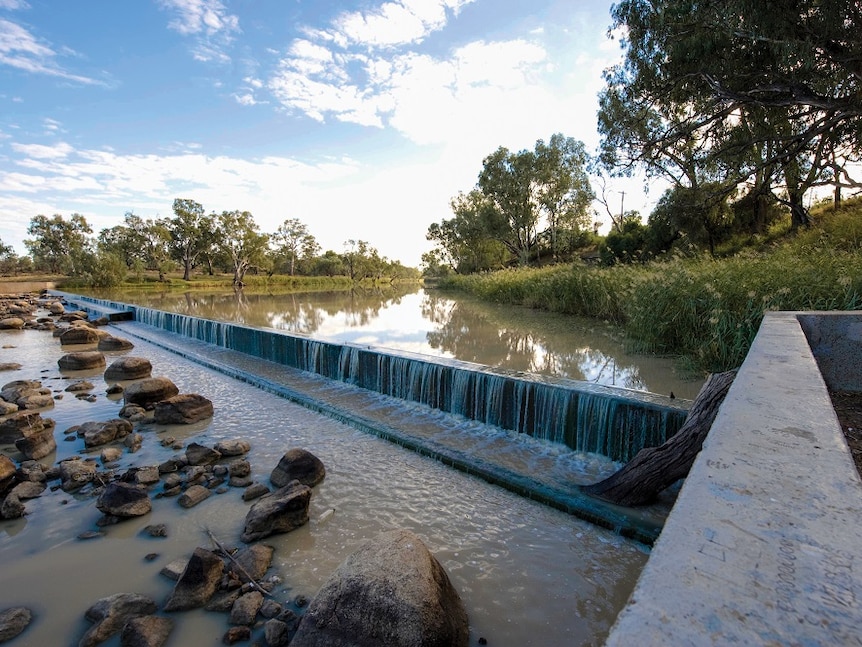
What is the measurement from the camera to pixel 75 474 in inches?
172

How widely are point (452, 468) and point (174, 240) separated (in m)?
58.8

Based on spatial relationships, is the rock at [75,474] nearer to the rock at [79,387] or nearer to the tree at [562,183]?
the rock at [79,387]

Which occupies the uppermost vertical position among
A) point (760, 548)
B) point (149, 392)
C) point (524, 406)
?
point (760, 548)

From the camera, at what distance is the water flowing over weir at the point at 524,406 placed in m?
4.36

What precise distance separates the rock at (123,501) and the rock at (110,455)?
1.15 m

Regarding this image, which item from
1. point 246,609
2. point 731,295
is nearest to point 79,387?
point 246,609

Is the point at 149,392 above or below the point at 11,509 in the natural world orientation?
above

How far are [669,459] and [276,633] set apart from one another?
3.00 m

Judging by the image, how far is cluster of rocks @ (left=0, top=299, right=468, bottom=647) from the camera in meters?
2.36

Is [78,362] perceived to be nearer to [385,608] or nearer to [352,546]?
[352,546]

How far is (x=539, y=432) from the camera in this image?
5.67 meters

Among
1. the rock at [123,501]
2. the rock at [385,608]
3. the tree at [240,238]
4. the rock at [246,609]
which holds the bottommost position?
the rock at [246,609]

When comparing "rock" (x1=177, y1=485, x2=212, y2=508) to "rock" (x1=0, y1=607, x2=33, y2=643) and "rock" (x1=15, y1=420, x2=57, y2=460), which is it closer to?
"rock" (x1=0, y1=607, x2=33, y2=643)

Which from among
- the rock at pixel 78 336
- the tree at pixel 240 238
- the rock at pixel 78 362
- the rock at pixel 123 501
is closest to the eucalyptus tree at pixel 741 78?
the rock at pixel 123 501
